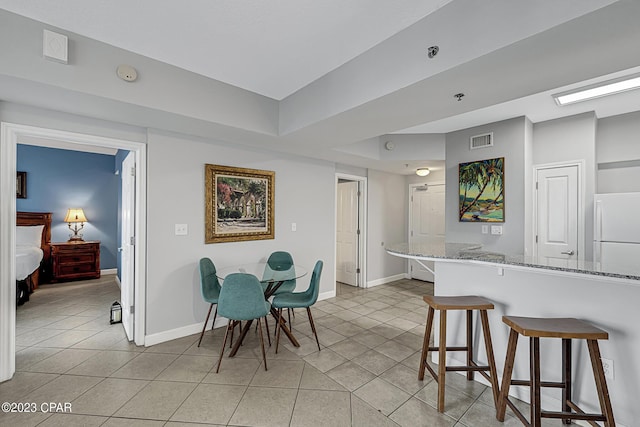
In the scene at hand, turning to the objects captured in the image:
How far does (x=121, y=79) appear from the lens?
220 centimetres

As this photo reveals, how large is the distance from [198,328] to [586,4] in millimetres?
3997

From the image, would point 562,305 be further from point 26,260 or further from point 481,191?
point 26,260

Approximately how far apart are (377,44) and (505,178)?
2483 millimetres

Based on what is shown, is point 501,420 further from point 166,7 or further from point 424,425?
point 166,7

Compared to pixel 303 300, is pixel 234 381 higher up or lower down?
lower down

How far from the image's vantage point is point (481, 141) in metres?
3.76

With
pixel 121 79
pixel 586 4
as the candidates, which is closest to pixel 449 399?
pixel 586 4

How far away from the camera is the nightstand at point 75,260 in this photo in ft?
17.2

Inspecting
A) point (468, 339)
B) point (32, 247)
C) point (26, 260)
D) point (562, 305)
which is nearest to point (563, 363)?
point (562, 305)

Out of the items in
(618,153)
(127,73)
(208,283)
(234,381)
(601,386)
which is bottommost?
(234,381)

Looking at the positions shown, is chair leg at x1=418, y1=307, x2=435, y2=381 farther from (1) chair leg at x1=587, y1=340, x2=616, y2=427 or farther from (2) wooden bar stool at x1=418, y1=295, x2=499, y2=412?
(1) chair leg at x1=587, y1=340, x2=616, y2=427

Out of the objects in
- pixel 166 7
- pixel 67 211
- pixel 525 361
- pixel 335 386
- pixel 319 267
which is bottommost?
pixel 335 386

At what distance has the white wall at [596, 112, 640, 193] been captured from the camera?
3168mm

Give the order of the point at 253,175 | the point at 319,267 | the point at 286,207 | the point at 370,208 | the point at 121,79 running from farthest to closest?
the point at 370,208, the point at 286,207, the point at 253,175, the point at 319,267, the point at 121,79
